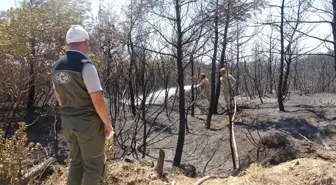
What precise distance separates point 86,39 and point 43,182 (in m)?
2.23

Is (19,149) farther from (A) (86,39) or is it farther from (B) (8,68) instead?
(B) (8,68)

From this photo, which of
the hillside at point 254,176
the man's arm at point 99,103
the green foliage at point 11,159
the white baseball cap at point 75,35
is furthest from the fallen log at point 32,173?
the white baseball cap at point 75,35

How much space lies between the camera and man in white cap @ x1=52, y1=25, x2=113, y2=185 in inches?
115

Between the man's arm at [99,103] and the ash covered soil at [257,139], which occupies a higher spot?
the man's arm at [99,103]

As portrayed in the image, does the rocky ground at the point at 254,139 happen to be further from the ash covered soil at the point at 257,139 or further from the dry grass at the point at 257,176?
the dry grass at the point at 257,176

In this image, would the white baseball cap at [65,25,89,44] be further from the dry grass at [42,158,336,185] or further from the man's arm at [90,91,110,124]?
the dry grass at [42,158,336,185]

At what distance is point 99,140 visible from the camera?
3092 mm

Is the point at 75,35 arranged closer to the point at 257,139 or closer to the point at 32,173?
the point at 32,173

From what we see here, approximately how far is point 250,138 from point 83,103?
7213 mm

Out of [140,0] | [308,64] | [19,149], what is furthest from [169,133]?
[308,64]

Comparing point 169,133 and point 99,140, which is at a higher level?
point 99,140

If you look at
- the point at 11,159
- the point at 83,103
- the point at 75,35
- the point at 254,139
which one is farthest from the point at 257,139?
the point at 75,35

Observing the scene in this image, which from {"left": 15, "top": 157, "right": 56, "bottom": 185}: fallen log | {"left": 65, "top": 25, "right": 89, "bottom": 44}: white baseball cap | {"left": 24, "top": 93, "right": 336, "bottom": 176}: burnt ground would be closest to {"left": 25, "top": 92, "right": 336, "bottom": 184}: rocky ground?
{"left": 24, "top": 93, "right": 336, "bottom": 176}: burnt ground

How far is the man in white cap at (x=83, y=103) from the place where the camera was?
293 centimetres
